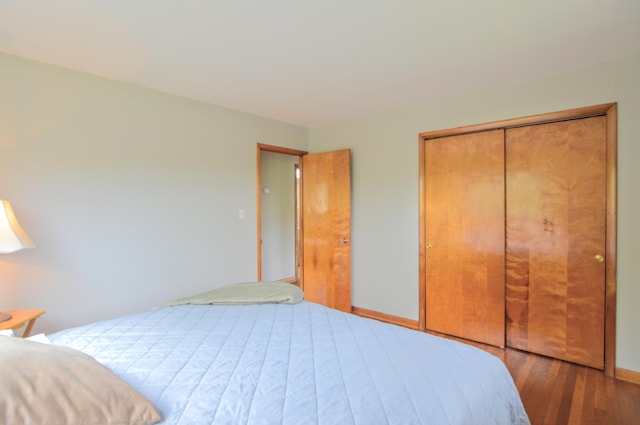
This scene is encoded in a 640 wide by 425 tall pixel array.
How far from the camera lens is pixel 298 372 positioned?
1232 millimetres

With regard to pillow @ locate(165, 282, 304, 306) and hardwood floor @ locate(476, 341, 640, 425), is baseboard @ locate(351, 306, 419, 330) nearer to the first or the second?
hardwood floor @ locate(476, 341, 640, 425)

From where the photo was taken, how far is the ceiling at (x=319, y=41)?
1.68m

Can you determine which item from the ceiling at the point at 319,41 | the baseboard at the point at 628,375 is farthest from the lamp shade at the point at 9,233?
the baseboard at the point at 628,375

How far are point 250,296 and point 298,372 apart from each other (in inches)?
39.9

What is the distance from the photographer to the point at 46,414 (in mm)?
821

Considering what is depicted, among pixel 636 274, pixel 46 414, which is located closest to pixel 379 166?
pixel 636 274

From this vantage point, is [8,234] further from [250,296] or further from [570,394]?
[570,394]

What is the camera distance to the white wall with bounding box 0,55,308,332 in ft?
7.27

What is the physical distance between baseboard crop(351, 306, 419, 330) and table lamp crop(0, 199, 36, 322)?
2.98 metres

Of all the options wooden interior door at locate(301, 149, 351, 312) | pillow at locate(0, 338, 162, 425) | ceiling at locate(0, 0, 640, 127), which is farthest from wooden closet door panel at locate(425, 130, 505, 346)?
pillow at locate(0, 338, 162, 425)

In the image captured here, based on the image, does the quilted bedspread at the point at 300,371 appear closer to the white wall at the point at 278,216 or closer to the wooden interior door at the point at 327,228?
the wooden interior door at the point at 327,228

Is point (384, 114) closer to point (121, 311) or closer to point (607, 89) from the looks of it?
point (607, 89)

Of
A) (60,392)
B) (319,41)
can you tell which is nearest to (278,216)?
(319,41)

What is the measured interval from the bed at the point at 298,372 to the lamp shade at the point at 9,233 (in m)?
0.73
